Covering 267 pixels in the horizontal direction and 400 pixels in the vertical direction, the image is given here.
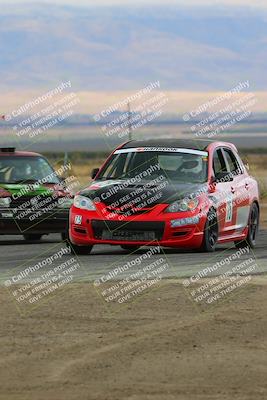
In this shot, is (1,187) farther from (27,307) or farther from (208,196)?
(27,307)

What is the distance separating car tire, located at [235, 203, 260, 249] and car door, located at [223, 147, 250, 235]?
237 mm

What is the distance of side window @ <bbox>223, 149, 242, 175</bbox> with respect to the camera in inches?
739

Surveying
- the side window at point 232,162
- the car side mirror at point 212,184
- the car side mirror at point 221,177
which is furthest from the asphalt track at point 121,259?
the side window at point 232,162

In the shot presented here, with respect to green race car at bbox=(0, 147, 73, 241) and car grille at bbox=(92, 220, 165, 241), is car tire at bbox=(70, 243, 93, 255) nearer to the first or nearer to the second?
car grille at bbox=(92, 220, 165, 241)

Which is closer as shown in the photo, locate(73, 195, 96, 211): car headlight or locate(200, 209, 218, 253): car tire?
locate(73, 195, 96, 211): car headlight

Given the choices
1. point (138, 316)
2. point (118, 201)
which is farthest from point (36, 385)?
point (118, 201)

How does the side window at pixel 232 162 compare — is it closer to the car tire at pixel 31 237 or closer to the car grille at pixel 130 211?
the car grille at pixel 130 211

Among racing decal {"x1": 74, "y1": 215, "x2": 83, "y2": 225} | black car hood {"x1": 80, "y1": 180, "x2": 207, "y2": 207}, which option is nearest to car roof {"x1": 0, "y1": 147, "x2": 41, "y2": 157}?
black car hood {"x1": 80, "y1": 180, "x2": 207, "y2": 207}

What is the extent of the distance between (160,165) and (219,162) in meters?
1.21

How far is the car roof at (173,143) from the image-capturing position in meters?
18.1

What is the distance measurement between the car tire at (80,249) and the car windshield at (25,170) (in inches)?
165

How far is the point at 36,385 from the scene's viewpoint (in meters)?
8.33

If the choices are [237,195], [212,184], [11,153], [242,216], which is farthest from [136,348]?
[11,153]

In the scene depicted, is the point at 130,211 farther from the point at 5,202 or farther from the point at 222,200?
the point at 5,202
